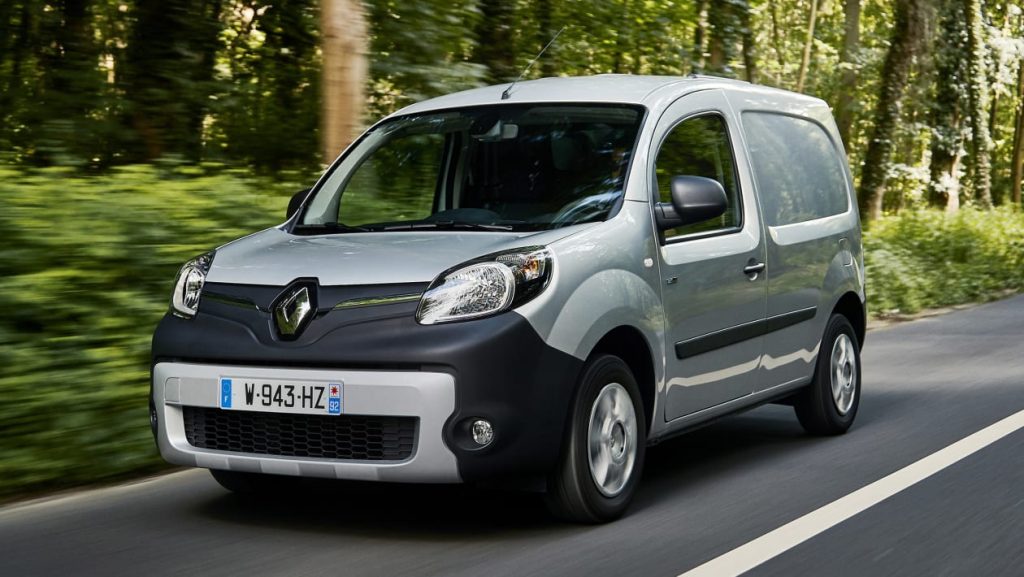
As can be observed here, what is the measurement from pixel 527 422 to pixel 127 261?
263cm

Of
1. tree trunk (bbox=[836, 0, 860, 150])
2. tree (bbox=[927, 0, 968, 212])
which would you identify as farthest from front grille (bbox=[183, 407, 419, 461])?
tree trunk (bbox=[836, 0, 860, 150])

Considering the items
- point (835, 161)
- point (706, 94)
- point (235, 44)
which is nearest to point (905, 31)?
point (235, 44)

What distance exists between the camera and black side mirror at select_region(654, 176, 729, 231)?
5652 millimetres

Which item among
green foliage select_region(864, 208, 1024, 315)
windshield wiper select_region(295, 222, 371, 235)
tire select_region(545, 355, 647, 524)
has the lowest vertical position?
green foliage select_region(864, 208, 1024, 315)

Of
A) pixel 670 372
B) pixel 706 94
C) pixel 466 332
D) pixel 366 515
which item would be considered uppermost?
pixel 706 94

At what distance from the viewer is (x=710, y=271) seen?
6.06 m

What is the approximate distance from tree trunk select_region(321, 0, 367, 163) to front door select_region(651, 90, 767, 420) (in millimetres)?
3284

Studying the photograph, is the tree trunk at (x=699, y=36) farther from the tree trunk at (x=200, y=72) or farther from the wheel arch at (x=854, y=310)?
the wheel arch at (x=854, y=310)

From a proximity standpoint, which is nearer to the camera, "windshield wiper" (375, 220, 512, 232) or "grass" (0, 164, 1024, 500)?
"windshield wiper" (375, 220, 512, 232)

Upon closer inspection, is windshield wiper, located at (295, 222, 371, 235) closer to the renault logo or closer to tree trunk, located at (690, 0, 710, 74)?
the renault logo

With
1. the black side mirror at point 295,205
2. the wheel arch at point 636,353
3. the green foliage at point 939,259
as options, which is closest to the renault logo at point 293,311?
the wheel arch at point 636,353

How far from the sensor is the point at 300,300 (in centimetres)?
502

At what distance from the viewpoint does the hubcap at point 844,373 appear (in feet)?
24.8

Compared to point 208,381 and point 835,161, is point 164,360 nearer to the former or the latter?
point 208,381
